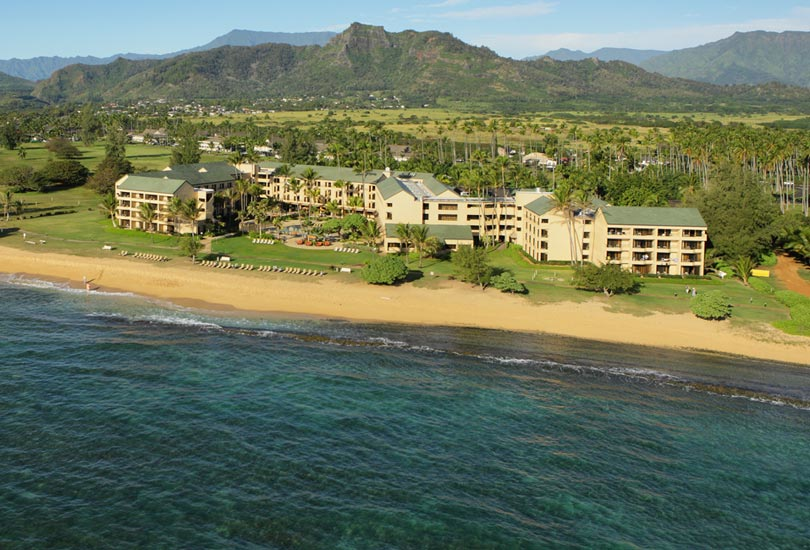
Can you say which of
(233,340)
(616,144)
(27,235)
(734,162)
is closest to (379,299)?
(233,340)

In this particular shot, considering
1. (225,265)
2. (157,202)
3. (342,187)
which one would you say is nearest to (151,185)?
(157,202)

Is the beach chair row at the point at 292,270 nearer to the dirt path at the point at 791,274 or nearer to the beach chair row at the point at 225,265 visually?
the beach chair row at the point at 225,265

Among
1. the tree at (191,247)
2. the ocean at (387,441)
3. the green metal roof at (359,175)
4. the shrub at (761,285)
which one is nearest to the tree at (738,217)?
the shrub at (761,285)

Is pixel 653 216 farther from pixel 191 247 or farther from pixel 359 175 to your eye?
pixel 359 175

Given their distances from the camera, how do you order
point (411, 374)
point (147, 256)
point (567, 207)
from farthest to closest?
point (147, 256) < point (567, 207) < point (411, 374)

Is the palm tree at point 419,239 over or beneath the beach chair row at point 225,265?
over

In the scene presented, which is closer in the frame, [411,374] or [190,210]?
[411,374]

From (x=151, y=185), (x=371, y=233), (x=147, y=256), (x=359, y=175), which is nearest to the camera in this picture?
(x=147, y=256)

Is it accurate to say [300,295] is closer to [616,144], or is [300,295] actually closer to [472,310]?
[472,310]
